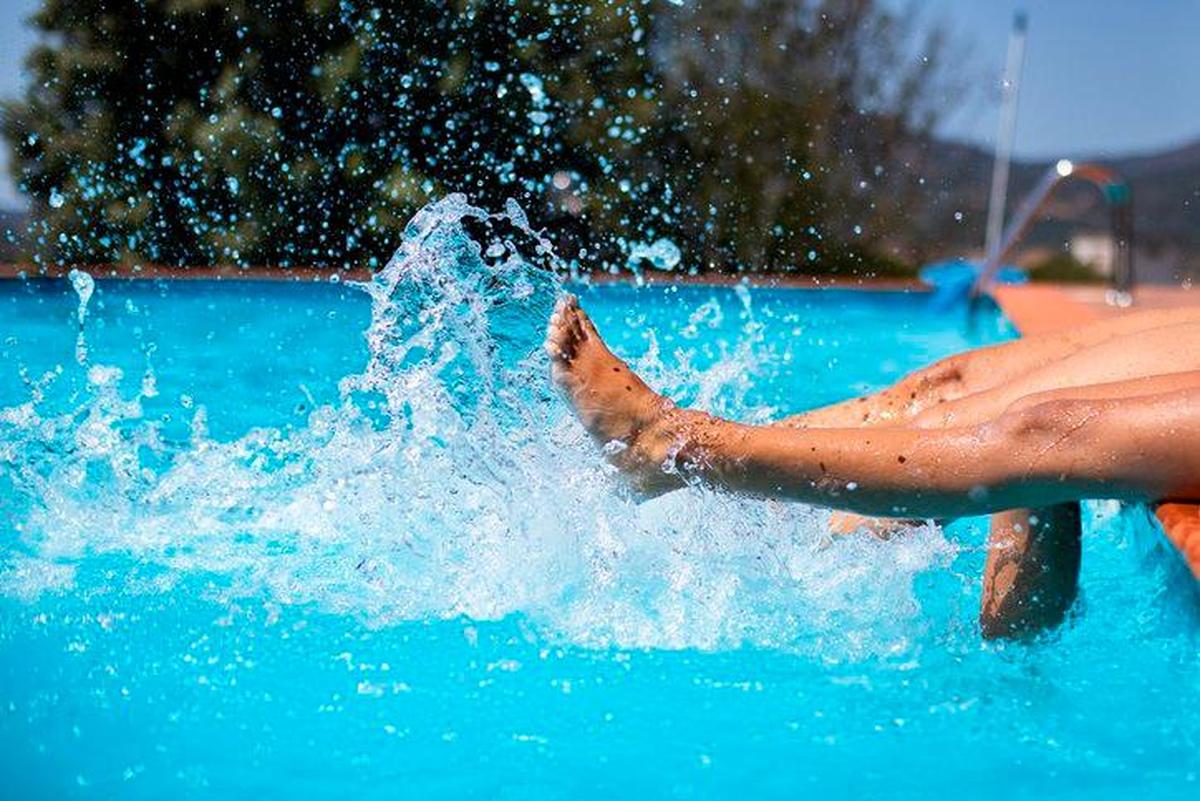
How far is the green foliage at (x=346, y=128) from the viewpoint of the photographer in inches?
212

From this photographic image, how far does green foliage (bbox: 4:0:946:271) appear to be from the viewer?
5375 millimetres

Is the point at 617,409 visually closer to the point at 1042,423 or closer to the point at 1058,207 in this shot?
the point at 1042,423

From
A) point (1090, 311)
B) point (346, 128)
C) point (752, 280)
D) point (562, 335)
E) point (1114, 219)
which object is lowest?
point (562, 335)

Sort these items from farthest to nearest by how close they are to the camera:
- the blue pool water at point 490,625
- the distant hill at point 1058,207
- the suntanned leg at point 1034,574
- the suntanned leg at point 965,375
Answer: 1. the distant hill at point 1058,207
2. the suntanned leg at point 965,375
3. the suntanned leg at point 1034,574
4. the blue pool water at point 490,625

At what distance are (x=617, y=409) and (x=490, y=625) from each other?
0.41 m

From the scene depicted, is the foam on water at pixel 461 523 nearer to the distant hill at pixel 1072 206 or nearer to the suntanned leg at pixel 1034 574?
the suntanned leg at pixel 1034 574

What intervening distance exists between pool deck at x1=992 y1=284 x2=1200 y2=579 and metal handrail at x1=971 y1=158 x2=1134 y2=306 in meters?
0.11

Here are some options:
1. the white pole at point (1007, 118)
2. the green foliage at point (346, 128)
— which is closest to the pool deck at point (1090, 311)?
the white pole at point (1007, 118)

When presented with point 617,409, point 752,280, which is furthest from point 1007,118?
point 617,409

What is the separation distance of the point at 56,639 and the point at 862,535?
1.33 metres

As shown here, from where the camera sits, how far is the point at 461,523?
7.86 ft

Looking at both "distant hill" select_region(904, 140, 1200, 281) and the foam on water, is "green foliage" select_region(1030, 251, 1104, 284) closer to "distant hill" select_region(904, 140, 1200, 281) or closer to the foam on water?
"distant hill" select_region(904, 140, 1200, 281)

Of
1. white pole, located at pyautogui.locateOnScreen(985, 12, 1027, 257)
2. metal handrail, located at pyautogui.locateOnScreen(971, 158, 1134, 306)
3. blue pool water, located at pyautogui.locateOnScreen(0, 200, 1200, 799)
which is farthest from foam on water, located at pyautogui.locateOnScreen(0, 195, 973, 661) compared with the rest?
white pole, located at pyautogui.locateOnScreen(985, 12, 1027, 257)

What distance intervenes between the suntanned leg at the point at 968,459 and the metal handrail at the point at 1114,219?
3.08 meters
